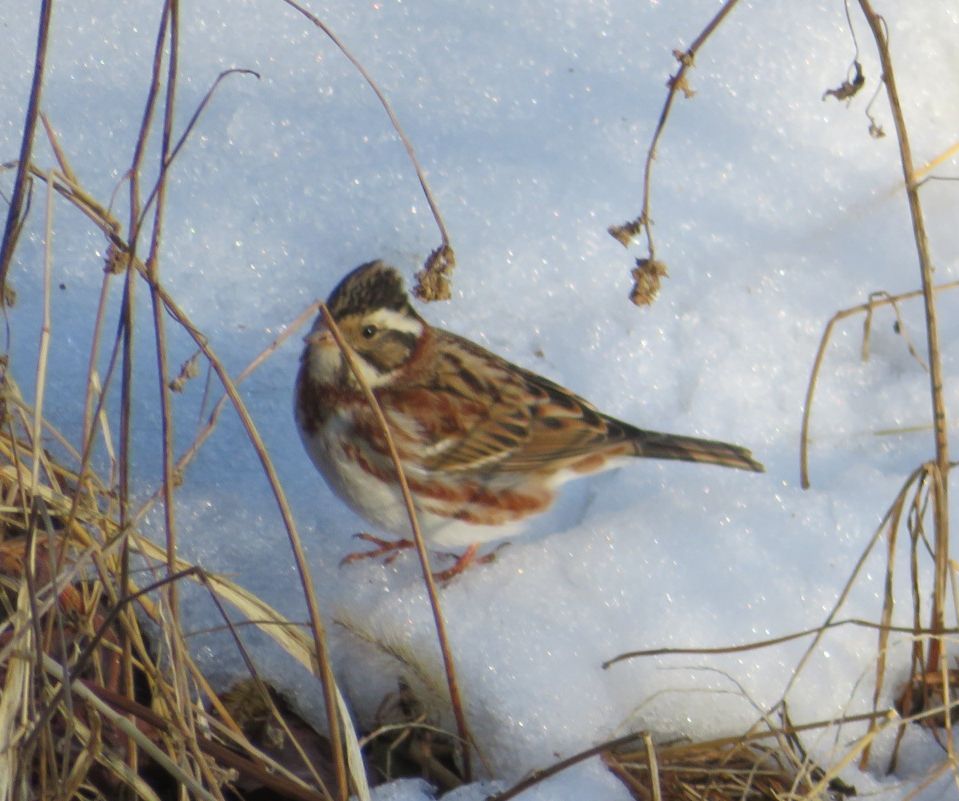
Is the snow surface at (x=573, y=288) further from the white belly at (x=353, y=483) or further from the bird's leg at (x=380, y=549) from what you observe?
the white belly at (x=353, y=483)

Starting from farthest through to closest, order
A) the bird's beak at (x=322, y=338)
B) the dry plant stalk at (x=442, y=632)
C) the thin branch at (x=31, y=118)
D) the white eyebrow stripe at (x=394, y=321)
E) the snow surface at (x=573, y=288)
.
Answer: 1. the white eyebrow stripe at (x=394, y=321)
2. the bird's beak at (x=322, y=338)
3. the snow surface at (x=573, y=288)
4. the dry plant stalk at (x=442, y=632)
5. the thin branch at (x=31, y=118)

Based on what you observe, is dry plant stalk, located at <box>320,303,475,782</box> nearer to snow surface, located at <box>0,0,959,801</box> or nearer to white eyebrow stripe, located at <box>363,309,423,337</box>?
snow surface, located at <box>0,0,959,801</box>

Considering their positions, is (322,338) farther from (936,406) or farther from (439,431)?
(936,406)

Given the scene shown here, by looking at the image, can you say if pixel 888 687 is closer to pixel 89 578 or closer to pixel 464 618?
pixel 464 618

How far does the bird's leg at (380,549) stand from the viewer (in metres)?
3.73

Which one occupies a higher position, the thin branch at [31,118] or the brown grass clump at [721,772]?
the thin branch at [31,118]

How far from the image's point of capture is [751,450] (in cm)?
408

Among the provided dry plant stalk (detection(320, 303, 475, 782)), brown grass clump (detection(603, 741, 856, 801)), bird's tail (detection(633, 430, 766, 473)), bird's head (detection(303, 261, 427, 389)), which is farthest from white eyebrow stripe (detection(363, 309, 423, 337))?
brown grass clump (detection(603, 741, 856, 801))

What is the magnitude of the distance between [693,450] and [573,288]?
869 mm

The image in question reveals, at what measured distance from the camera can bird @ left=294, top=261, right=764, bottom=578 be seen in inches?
144

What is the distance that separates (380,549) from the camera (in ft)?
12.5

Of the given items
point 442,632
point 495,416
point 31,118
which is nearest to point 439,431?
point 495,416

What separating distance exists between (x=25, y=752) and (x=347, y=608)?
114 centimetres

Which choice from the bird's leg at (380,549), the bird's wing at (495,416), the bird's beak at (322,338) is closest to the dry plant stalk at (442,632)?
the bird's beak at (322,338)
